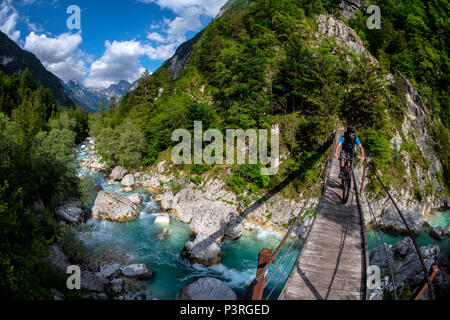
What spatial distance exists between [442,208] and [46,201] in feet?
129

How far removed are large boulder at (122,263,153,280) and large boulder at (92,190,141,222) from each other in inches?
272

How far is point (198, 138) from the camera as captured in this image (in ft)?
84.1

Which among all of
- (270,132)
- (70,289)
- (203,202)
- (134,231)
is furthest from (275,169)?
(70,289)

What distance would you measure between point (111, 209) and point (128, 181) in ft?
28.7

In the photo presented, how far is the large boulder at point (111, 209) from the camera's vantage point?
18953 millimetres

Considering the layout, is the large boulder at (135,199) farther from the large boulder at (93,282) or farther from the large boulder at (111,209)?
the large boulder at (93,282)

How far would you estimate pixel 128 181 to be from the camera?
1077 inches

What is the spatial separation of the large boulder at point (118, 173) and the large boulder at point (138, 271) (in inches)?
720

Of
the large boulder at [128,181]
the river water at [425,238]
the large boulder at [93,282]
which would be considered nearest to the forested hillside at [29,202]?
the large boulder at [93,282]

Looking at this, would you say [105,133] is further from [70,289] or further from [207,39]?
[70,289]

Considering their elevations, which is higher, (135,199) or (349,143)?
(349,143)

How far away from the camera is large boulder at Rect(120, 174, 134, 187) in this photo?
2723 centimetres

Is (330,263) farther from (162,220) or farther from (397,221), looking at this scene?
(397,221)

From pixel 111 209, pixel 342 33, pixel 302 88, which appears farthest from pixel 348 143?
pixel 342 33
